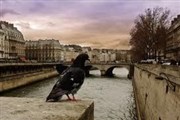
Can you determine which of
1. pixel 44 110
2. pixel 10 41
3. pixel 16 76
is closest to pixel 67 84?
pixel 44 110

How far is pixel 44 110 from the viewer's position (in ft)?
19.1

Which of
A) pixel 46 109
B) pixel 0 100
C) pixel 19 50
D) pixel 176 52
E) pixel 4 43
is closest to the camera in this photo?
pixel 46 109

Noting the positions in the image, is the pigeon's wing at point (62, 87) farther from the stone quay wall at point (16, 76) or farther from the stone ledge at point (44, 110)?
the stone quay wall at point (16, 76)

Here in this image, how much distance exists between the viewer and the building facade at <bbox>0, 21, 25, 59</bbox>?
296 feet

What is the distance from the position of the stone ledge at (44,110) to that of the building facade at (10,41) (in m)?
84.0

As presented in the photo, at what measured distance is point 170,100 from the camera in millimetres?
10445

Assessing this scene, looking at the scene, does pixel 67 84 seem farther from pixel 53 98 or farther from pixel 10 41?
pixel 10 41

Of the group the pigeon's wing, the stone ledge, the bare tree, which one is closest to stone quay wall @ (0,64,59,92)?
the bare tree

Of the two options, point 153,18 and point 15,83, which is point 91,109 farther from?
point 153,18

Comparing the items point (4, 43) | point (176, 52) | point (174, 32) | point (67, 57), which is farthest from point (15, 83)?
point (67, 57)

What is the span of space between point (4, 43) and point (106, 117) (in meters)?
73.9

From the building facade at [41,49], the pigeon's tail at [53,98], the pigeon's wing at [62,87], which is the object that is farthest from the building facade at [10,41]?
the pigeon's wing at [62,87]

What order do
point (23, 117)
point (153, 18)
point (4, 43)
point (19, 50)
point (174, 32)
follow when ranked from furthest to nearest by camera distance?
point (19, 50)
point (4, 43)
point (174, 32)
point (153, 18)
point (23, 117)

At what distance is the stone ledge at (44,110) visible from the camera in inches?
209
